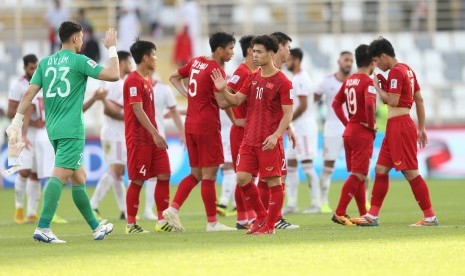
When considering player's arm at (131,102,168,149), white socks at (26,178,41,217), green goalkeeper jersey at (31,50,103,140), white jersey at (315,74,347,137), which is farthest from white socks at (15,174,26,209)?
green goalkeeper jersey at (31,50,103,140)

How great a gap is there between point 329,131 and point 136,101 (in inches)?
214

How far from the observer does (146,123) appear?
48.1 feet

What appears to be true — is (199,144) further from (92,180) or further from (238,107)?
(92,180)

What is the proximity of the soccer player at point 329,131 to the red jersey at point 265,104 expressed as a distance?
5.28 m

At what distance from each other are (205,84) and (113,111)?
13.3 ft

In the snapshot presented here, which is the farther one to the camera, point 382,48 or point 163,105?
point 163,105

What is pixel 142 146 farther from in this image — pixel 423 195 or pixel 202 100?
pixel 423 195

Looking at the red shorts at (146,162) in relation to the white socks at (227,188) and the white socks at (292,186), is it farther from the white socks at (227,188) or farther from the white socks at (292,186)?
the white socks at (292,186)

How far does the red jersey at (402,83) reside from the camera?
47.8ft

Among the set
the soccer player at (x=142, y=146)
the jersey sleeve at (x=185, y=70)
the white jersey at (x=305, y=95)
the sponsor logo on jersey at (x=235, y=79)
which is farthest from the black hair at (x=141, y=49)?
the white jersey at (x=305, y=95)

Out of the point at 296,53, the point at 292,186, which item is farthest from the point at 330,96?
the point at 292,186

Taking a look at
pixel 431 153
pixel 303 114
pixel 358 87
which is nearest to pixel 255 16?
pixel 431 153

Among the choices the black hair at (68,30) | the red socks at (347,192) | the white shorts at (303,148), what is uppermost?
the black hair at (68,30)

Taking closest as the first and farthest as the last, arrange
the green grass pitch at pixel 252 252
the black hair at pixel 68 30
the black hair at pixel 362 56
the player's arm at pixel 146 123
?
the green grass pitch at pixel 252 252 < the black hair at pixel 68 30 < the player's arm at pixel 146 123 < the black hair at pixel 362 56
